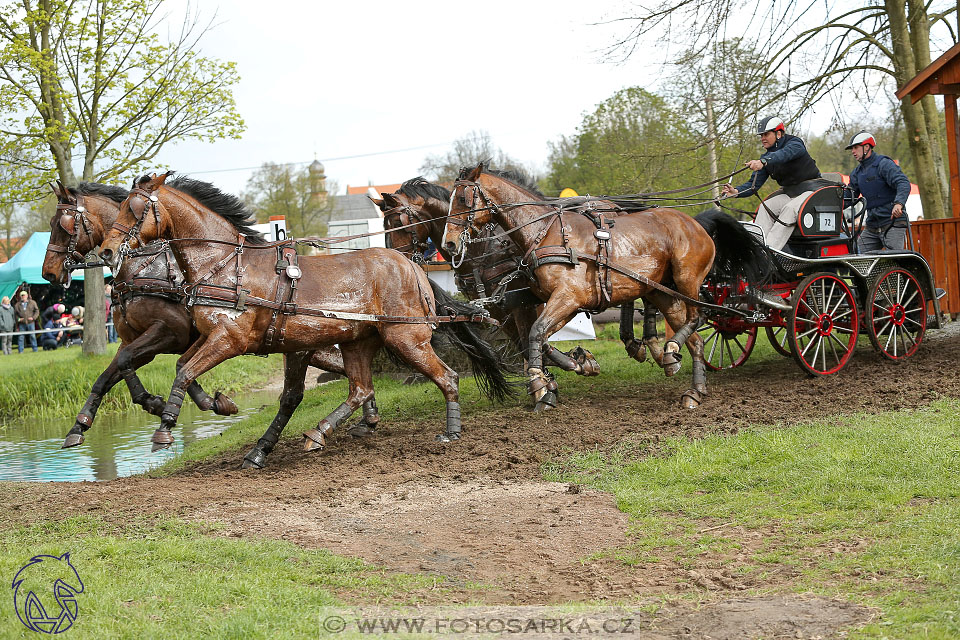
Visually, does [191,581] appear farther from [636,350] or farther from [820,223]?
[820,223]

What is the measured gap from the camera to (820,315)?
932 centimetres

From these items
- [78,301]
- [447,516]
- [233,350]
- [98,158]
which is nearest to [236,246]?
[233,350]

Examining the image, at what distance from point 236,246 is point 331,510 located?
2621 millimetres

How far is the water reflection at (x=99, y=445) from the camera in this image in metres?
9.77

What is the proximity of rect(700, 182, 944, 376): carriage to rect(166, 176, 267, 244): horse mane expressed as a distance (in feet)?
15.2

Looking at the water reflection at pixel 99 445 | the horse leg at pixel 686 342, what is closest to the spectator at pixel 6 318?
the water reflection at pixel 99 445

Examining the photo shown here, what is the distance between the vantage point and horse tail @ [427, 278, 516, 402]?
8.41 metres

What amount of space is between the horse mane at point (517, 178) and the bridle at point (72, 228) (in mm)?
3676

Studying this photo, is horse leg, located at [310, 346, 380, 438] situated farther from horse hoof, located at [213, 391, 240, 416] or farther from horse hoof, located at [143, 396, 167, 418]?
horse hoof, located at [143, 396, 167, 418]

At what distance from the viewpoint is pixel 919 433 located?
6.35 metres

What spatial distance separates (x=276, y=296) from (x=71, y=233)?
6.33 feet

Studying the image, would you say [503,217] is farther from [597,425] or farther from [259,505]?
[259,505]

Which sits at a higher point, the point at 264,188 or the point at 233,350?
the point at 264,188

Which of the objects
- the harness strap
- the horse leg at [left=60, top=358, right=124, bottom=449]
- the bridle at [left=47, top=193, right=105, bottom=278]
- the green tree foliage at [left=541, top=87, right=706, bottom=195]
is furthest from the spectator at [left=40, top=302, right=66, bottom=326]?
the harness strap
